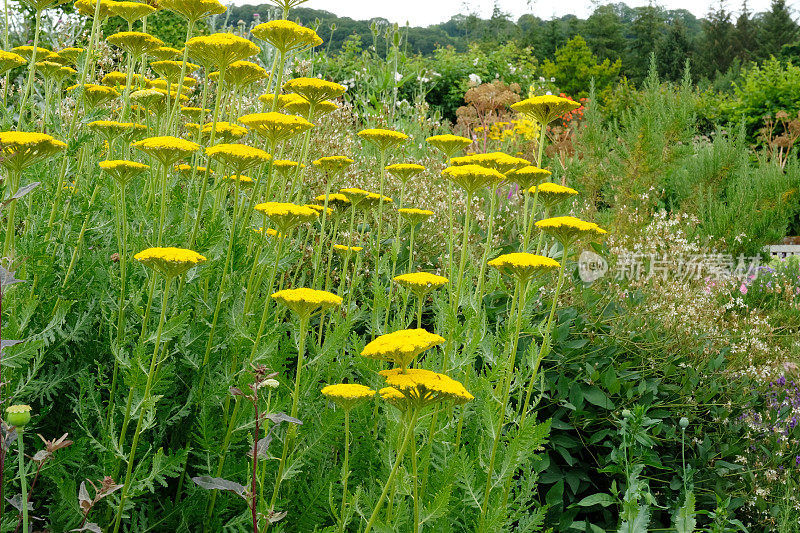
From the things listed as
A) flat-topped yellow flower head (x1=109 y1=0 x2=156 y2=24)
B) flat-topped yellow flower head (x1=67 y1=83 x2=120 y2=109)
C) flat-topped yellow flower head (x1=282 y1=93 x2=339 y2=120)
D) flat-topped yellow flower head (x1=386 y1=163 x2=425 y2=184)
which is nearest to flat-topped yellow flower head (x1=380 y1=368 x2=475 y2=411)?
flat-topped yellow flower head (x1=386 y1=163 x2=425 y2=184)

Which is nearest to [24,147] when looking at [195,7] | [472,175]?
[195,7]

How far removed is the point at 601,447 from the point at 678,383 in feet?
1.60

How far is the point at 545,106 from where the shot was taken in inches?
86.4

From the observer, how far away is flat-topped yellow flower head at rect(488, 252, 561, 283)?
1.60m

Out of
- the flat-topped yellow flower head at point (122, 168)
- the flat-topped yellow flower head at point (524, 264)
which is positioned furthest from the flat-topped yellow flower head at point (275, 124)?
the flat-topped yellow flower head at point (524, 264)

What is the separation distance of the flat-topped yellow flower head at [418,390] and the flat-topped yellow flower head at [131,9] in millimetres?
1800

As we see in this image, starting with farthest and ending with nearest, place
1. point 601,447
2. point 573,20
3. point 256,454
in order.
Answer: point 573,20 < point 601,447 < point 256,454

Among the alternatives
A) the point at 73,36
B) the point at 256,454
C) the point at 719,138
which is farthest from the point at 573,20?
the point at 256,454

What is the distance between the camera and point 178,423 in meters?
1.97

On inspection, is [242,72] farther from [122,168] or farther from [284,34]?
[122,168]

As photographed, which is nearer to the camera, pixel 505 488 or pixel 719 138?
pixel 505 488

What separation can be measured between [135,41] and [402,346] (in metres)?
1.75

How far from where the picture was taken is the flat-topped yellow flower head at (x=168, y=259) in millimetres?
1431

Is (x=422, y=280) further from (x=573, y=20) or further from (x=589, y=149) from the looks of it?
(x=573, y=20)
